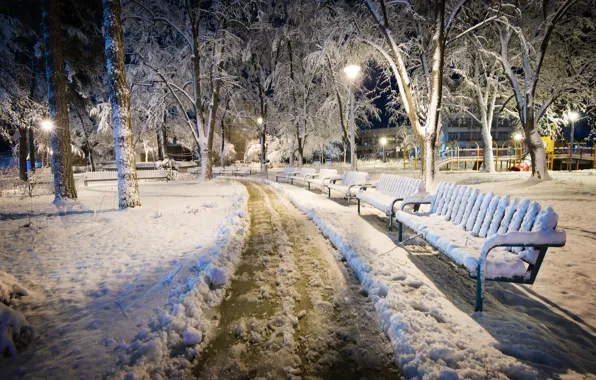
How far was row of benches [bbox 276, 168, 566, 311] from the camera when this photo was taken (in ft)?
8.73

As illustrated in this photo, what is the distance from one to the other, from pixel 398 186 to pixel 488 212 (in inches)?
127

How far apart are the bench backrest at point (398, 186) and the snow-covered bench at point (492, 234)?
134 cm

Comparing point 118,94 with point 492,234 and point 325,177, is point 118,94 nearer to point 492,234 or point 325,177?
point 325,177

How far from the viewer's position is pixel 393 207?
5801mm

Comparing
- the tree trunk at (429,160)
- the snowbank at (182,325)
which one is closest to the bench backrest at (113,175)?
the tree trunk at (429,160)

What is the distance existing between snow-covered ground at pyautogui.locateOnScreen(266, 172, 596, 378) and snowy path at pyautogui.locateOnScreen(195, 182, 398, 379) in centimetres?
22

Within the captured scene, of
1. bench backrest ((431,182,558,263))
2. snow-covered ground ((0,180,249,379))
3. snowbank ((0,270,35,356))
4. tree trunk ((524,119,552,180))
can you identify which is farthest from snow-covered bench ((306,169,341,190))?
snowbank ((0,270,35,356))

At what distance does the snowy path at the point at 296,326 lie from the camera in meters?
2.11

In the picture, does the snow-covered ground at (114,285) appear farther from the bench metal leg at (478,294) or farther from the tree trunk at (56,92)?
the bench metal leg at (478,294)

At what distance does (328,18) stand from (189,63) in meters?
9.52

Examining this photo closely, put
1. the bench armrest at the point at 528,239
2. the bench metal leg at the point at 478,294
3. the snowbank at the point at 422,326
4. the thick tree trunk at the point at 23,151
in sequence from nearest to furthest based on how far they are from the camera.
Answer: the snowbank at the point at 422,326, the bench armrest at the point at 528,239, the bench metal leg at the point at 478,294, the thick tree trunk at the point at 23,151

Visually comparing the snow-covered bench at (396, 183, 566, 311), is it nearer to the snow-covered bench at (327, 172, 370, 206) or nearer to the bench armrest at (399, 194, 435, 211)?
the bench armrest at (399, 194, 435, 211)

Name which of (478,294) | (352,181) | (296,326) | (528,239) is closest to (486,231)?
(528,239)

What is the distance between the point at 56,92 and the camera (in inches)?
336
